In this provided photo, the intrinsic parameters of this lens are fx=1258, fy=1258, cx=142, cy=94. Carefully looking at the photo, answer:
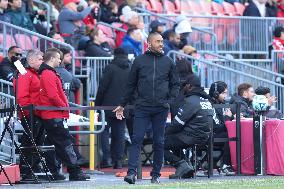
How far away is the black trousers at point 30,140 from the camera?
20266 mm

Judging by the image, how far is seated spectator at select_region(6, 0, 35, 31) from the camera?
2633cm

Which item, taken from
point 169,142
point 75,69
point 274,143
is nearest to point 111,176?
point 169,142

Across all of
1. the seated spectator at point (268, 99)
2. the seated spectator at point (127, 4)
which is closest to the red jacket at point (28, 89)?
the seated spectator at point (268, 99)

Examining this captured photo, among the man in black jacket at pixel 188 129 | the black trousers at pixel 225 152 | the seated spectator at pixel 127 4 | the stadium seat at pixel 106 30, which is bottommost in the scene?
the black trousers at pixel 225 152

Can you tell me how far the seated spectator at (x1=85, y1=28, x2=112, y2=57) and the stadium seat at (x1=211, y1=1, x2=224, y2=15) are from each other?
20.3 ft

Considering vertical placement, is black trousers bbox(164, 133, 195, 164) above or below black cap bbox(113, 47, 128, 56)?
below

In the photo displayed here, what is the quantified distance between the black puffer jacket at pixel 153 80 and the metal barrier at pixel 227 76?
7.46 meters

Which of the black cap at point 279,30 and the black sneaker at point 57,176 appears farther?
the black cap at point 279,30

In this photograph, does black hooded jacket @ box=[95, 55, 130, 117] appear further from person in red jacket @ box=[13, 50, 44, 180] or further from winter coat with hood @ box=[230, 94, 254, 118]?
person in red jacket @ box=[13, 50, 44, 180]

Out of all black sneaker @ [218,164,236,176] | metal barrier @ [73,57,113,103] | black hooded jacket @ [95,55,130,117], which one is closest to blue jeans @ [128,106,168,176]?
black sneaker @ [218,164,236,176]

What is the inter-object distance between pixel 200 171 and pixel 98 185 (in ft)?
14.1

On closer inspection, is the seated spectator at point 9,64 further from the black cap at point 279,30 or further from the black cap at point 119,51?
the black cap at point 279,30

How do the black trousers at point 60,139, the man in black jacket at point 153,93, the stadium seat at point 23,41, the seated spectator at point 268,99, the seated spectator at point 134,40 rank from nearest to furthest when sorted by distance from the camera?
1. the man in black jacket at point 153,93
2. the black trousers at point 60,139
3. the seated spectator at point 268,99
4. the stadium seat at point 23,41
5. the seated spectator at point 134,40

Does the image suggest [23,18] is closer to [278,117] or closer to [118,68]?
[118,68]
